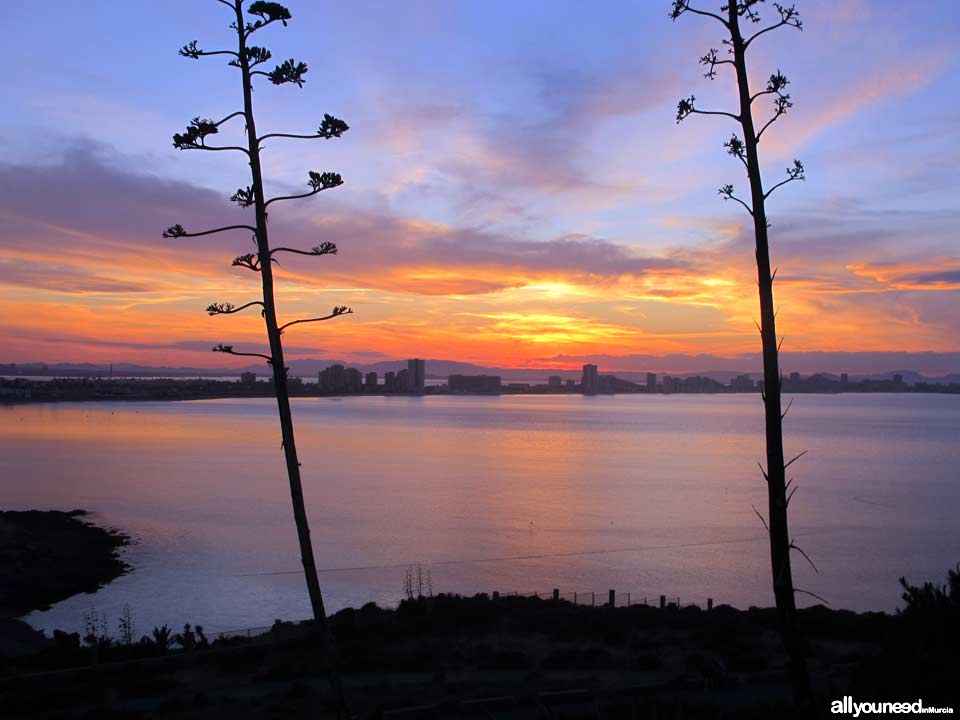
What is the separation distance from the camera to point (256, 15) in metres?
6.72

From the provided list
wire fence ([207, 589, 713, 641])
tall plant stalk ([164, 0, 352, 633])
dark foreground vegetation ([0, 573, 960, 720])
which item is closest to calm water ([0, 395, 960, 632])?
wire fence ([207, 589, 713, 641])

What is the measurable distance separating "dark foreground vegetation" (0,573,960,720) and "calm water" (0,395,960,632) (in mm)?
8648

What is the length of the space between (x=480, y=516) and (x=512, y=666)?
2968 cm

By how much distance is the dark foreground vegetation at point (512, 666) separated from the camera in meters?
6.86

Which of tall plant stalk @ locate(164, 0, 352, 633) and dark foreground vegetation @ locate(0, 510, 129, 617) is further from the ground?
tall plant stalk @ locate(164, 0, 352, 633)

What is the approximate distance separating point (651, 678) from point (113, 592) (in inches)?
818

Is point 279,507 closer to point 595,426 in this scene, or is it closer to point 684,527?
point 684,527

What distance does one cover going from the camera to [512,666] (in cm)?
1355

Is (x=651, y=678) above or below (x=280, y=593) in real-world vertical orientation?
above

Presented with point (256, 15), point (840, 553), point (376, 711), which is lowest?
point (840, 553)

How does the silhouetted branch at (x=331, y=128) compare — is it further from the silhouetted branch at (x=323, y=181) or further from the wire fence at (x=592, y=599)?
the wire fence at (x=592, y=599)

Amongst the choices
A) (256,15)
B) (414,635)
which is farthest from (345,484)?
(256,15)

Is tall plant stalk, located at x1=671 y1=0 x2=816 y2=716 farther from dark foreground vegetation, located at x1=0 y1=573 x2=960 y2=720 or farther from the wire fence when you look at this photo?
the wire fence

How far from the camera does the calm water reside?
27766mm
